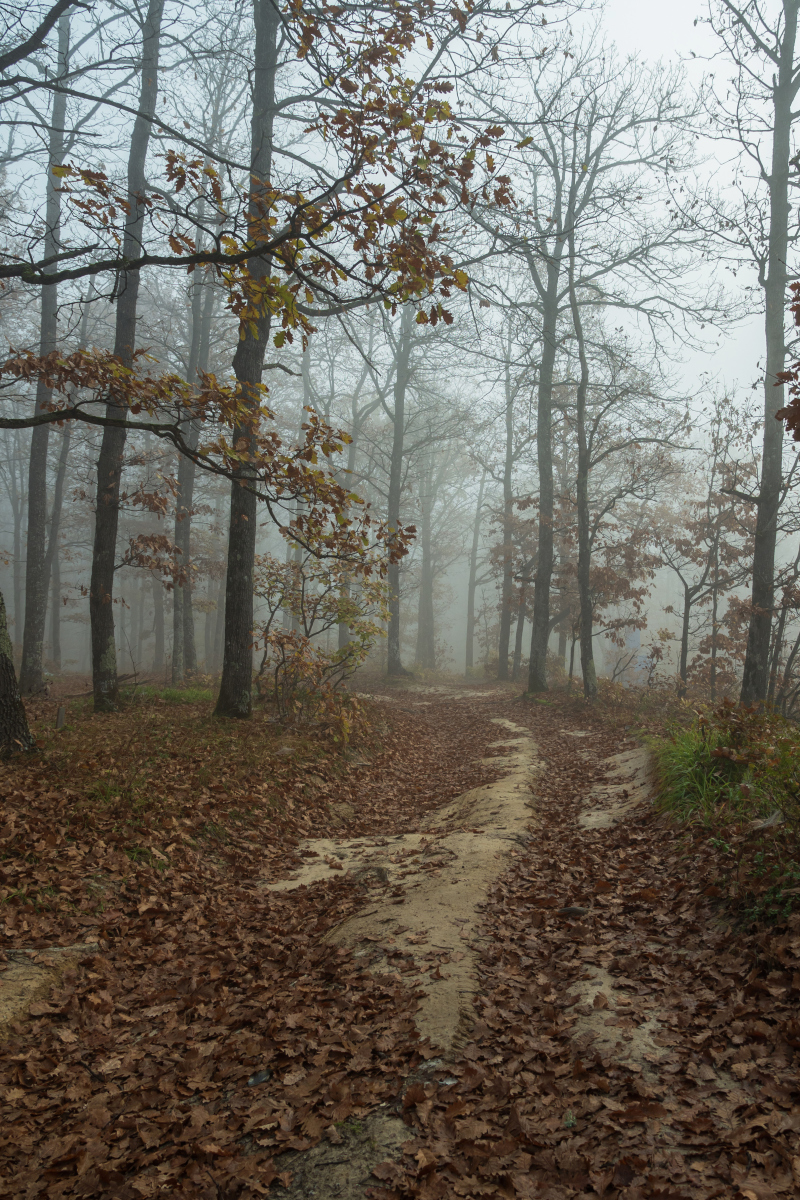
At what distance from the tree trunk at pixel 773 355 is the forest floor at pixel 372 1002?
15.9 ft

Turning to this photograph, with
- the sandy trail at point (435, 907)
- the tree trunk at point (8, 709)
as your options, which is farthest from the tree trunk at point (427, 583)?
the tree trunk at point (8, 709)

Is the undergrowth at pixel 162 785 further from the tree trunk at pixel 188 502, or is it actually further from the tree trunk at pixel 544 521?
the tree trunk at pixel 544 521

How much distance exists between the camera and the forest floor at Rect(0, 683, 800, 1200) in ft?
8.22

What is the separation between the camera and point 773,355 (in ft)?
35.4

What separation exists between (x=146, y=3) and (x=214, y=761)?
9.04 metres

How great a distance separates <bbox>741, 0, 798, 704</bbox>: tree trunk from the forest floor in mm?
4848

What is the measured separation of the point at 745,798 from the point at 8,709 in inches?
266

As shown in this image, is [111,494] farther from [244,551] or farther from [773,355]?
[773,355]

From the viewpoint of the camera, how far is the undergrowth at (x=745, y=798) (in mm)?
3869

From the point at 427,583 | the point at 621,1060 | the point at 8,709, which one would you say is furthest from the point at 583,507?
the point at 427,583

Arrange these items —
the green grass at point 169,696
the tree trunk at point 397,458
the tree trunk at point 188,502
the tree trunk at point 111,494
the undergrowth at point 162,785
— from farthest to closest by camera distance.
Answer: the tree trunk at point 397,458
the tree trunk at point 188,502
the green grass at point 169,696
the tree trunk at point 111,494
the undergrowth at point 162,785

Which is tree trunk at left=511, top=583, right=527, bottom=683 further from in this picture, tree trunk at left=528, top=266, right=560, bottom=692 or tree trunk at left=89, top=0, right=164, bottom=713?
tree trunk at left=89, top=0, right=164, bottom=713

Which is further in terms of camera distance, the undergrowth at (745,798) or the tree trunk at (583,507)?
the tree trunk at (583,507)

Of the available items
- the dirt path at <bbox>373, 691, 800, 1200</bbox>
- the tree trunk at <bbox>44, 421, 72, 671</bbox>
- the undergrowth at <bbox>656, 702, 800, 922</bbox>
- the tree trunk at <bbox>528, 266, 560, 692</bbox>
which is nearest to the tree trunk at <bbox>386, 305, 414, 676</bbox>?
the tree trunk at <bbox>528, 266, 560, 692</bbox>
